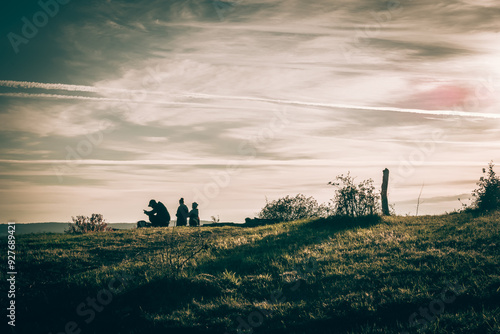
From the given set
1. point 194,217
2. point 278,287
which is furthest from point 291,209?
point 278,287

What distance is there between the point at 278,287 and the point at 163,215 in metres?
17.1

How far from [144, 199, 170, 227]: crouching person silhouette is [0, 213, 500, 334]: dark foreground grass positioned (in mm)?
11075

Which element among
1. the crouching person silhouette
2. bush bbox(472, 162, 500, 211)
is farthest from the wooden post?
the crouching person silhouette

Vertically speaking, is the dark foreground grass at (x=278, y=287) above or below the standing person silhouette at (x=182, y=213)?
below

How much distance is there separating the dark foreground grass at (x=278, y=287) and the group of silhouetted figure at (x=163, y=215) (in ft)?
36.5

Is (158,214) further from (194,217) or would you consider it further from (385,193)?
(385,193)

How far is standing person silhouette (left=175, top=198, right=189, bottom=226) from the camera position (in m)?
25.6

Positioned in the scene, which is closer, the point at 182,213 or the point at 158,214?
the point at 158,214

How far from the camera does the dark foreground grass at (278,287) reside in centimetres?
725

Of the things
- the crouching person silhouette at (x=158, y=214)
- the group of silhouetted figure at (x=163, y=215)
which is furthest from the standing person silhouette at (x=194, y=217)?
the crouching person silhouette at (x=158, y=214)

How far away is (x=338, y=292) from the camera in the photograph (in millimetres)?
8406

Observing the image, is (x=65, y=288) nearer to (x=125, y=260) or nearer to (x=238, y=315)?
(x=125, y=260)

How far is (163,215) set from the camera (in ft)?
81.6

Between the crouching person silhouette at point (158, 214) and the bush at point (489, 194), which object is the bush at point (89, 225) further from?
the bush at point (489, 194)
